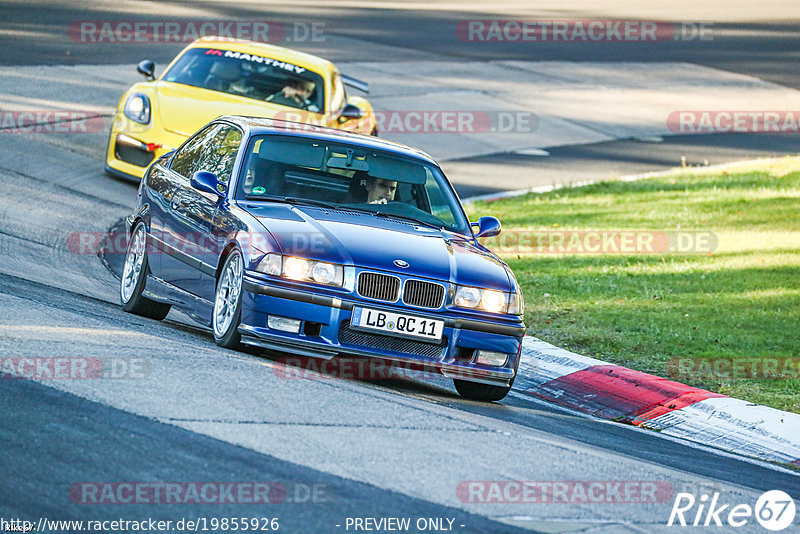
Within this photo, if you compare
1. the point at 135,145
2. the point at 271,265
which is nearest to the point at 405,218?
the point at 271,265

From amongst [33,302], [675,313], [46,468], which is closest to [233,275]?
[33,302]

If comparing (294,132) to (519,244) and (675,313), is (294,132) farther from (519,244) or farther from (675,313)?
(519,244)

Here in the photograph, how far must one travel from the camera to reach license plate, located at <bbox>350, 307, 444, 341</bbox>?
7.69 m

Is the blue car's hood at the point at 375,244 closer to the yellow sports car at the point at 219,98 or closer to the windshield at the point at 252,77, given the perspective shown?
the yellow sports car at the point at 219,98

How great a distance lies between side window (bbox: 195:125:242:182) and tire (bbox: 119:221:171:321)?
0.73 meters

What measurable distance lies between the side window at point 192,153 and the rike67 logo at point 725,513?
483cm

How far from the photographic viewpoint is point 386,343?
7762 mm

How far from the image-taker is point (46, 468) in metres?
5.30

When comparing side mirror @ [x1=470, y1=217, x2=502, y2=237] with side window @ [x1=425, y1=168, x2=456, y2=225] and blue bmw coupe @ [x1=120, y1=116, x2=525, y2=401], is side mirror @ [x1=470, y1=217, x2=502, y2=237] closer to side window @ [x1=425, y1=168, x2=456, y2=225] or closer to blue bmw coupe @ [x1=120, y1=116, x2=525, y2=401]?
blue bmw coupe @ [x1=120, y1=116, x2=525, y2=401]

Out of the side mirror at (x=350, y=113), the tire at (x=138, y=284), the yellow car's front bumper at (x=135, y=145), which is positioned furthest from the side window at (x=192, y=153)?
the side mirror at (x=350, y=113)

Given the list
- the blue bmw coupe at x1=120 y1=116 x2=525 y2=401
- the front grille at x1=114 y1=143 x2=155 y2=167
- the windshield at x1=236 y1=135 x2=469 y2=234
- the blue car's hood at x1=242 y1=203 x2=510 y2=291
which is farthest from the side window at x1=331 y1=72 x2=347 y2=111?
the blue car's hood at x1=242 y1=203 x2=510 y2=291

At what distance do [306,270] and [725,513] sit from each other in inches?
112

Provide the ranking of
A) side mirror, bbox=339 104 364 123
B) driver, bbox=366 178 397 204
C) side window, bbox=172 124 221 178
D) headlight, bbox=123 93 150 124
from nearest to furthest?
driver, bbox=366 178 397 204 < side window, bbox=172 124 221 178 < headlight, bbox=123 93 150 124 < side mirror, bbox=339 104 364 123

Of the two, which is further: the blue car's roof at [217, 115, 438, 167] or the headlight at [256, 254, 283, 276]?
the blue car's roof at [217, 115, 438, 167]
